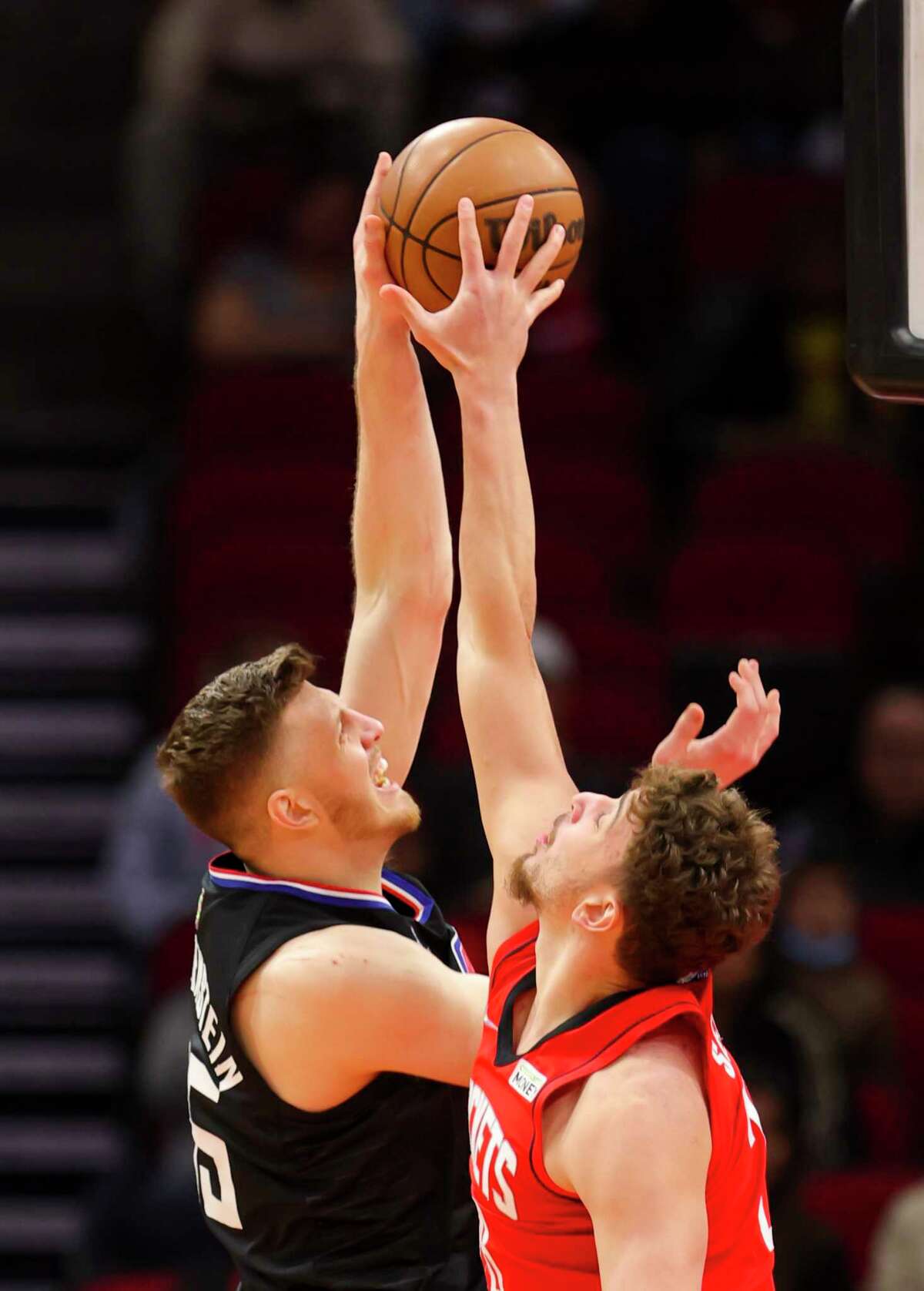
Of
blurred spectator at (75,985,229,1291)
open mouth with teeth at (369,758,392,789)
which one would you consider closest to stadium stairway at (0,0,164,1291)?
blurred spectator at (75,985,229,1291)

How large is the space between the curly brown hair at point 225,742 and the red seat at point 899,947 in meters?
3.73

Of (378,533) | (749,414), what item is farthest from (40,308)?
(378,533)

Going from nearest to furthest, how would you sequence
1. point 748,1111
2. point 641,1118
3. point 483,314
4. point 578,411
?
point 641,1118 < point 748,1111 < point 483,314 < point 578,411

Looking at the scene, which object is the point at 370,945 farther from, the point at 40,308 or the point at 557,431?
the point at 40,308

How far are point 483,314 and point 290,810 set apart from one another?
851 millimetres

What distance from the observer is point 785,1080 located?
565 cm

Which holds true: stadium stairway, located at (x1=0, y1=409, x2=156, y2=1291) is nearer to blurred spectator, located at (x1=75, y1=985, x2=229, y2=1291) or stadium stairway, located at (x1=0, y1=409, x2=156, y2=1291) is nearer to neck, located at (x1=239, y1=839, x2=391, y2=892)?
blurred spectator, located at (x1=75, y1=985, x2=229, y2=1291)

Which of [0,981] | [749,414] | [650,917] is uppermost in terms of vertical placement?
[650,917]

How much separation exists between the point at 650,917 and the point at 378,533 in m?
1.25

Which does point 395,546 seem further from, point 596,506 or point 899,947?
point 596,506

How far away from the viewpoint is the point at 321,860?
343cm

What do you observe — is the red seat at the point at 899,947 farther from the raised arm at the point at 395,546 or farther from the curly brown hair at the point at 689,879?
the curly brown hair at the point at 689,879

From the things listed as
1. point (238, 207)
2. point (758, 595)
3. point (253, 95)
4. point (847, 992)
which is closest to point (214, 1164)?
point (847, 992)

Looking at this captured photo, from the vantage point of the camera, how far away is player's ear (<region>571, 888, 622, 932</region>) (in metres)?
2.87
